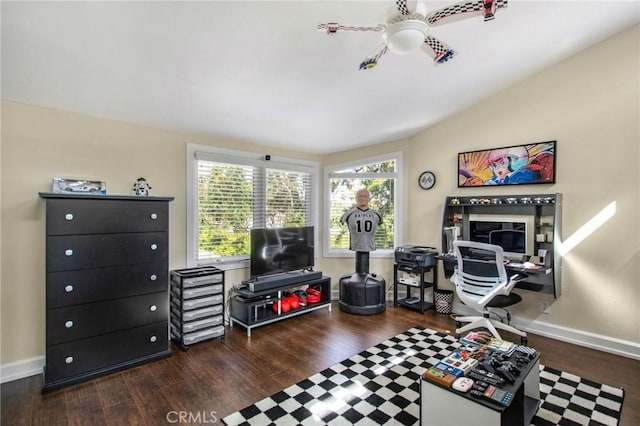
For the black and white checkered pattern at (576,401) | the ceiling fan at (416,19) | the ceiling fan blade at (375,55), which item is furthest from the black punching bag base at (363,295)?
the ceiling fan at (416,19)

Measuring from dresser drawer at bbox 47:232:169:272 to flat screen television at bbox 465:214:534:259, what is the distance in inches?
140

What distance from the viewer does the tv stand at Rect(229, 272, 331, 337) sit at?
135 inches

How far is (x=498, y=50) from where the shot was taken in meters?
2.78

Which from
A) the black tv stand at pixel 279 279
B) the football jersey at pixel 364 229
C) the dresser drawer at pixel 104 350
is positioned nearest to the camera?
the dresser drawer at pixel 104 350

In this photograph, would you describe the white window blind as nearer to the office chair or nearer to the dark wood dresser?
the dark wood dresser

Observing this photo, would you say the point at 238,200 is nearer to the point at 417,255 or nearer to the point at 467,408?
the point at 417,255

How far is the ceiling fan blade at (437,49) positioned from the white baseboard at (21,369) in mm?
3936

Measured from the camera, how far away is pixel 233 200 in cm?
395

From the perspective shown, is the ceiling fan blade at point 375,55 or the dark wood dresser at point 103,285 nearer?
the ceiling fan blade at point 375,55

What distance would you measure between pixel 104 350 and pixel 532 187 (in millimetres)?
4552

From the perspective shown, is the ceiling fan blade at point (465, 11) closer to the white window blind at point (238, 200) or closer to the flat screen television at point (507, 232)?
the flat screen television at point (507, 232)

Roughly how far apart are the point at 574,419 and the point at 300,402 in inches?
71.7

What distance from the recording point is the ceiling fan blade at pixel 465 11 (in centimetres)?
155
